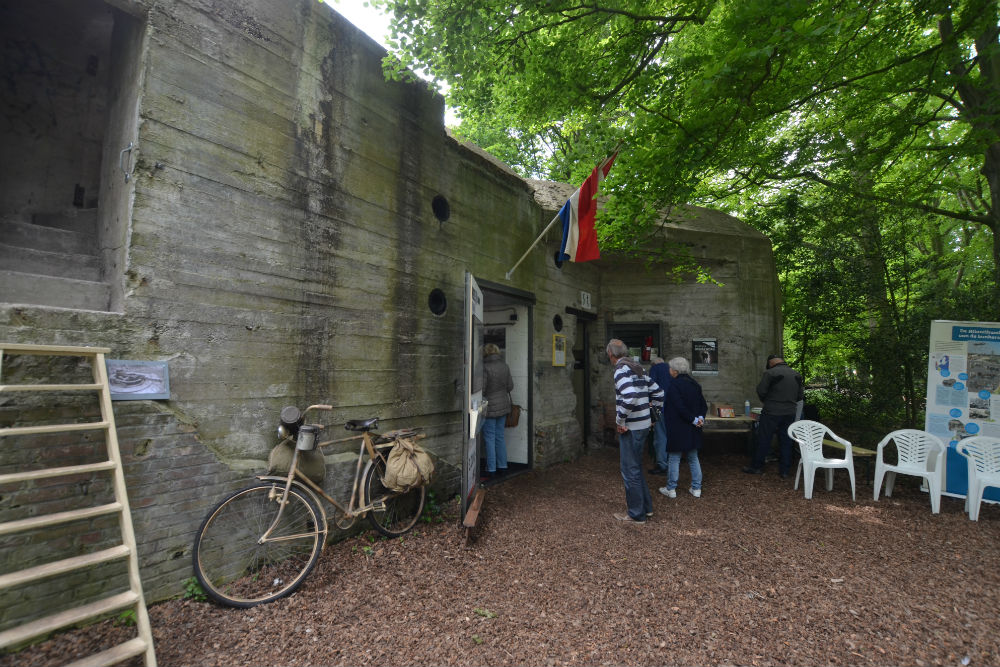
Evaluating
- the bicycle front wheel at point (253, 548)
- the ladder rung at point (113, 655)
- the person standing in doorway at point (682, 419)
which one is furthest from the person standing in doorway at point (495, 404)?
the ladder rung at point (113, 655)

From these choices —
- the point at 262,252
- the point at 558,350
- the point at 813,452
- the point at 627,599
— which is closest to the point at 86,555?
the point at 262,252

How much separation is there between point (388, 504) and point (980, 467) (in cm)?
659

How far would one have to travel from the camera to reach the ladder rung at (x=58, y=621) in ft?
6.56

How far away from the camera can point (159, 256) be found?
10.3 ft

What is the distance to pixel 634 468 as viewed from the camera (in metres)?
4.82

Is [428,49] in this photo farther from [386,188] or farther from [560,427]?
[560,427]

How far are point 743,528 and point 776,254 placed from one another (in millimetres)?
7023

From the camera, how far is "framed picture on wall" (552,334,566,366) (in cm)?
745

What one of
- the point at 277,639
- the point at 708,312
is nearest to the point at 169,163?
the point at 277,639

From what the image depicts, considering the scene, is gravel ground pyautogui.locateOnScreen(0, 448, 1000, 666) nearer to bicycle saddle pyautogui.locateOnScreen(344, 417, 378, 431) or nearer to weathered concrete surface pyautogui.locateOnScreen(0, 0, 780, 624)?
weathered concrete surface pyautogui.locateOnScreen(0, 0, 780, 624)

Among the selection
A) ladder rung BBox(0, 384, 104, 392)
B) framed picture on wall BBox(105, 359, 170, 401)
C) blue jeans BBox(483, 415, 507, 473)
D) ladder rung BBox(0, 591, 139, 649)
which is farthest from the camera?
blue jeans BBox(483, 415, 507, 473)

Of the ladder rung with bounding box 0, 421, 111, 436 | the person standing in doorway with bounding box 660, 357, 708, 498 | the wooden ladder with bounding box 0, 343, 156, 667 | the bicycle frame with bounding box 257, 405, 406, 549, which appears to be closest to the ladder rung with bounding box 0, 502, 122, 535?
the wooden ladder with bounding box 0, 343, 156, 667

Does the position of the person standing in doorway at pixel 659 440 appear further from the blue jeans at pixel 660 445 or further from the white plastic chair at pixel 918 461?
the white plastic chair at pixel 918 461

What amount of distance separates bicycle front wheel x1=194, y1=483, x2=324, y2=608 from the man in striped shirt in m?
3.08
